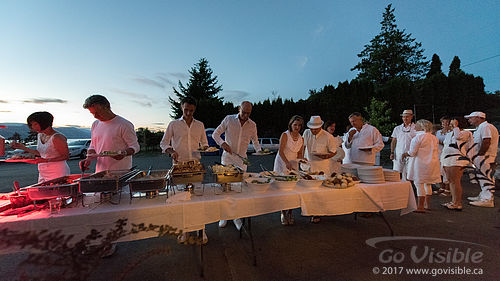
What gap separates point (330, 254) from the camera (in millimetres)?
2754

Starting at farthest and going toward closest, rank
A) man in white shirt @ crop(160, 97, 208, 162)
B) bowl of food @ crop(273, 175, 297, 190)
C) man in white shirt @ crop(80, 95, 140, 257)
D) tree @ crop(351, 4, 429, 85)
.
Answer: tree @ crop(351, 4, 429, 85)
man in white shirt @ crop(160, 97, 208, 162)
man in white shirt @ crop(80, 95, 140, 257)
bowl of food @ crop(273, 175, 297, 190)

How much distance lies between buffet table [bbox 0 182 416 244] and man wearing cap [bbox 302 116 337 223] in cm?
102

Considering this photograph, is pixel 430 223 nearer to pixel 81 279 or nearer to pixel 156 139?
pixel 81 279

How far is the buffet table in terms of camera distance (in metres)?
1.74

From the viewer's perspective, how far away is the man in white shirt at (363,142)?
3930 millimetres

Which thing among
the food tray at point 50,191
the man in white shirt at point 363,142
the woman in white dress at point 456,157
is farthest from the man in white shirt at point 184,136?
the woman in white dress at point 456,157

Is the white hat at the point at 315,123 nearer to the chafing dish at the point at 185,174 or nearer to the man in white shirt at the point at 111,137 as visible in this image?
the chafing dish at the point at 185,174

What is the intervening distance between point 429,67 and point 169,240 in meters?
43.1

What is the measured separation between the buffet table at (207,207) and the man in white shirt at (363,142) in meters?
1.09

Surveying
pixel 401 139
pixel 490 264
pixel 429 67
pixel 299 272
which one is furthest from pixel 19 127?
pixel 429 67

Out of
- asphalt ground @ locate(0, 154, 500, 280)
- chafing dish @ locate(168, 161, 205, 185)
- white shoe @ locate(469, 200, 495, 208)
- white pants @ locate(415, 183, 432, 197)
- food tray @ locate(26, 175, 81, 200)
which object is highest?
chafing dish @ locate(168, 161, 205, 185)

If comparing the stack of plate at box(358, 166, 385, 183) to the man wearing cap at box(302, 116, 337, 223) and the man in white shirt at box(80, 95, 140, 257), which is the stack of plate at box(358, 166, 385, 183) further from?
the man in white shirt at box(80, 95, 140, 257)

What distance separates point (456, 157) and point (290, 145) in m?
3.53

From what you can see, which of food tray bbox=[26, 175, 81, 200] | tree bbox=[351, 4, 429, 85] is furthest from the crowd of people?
tree bbox=[351, 4, 429, 85]
